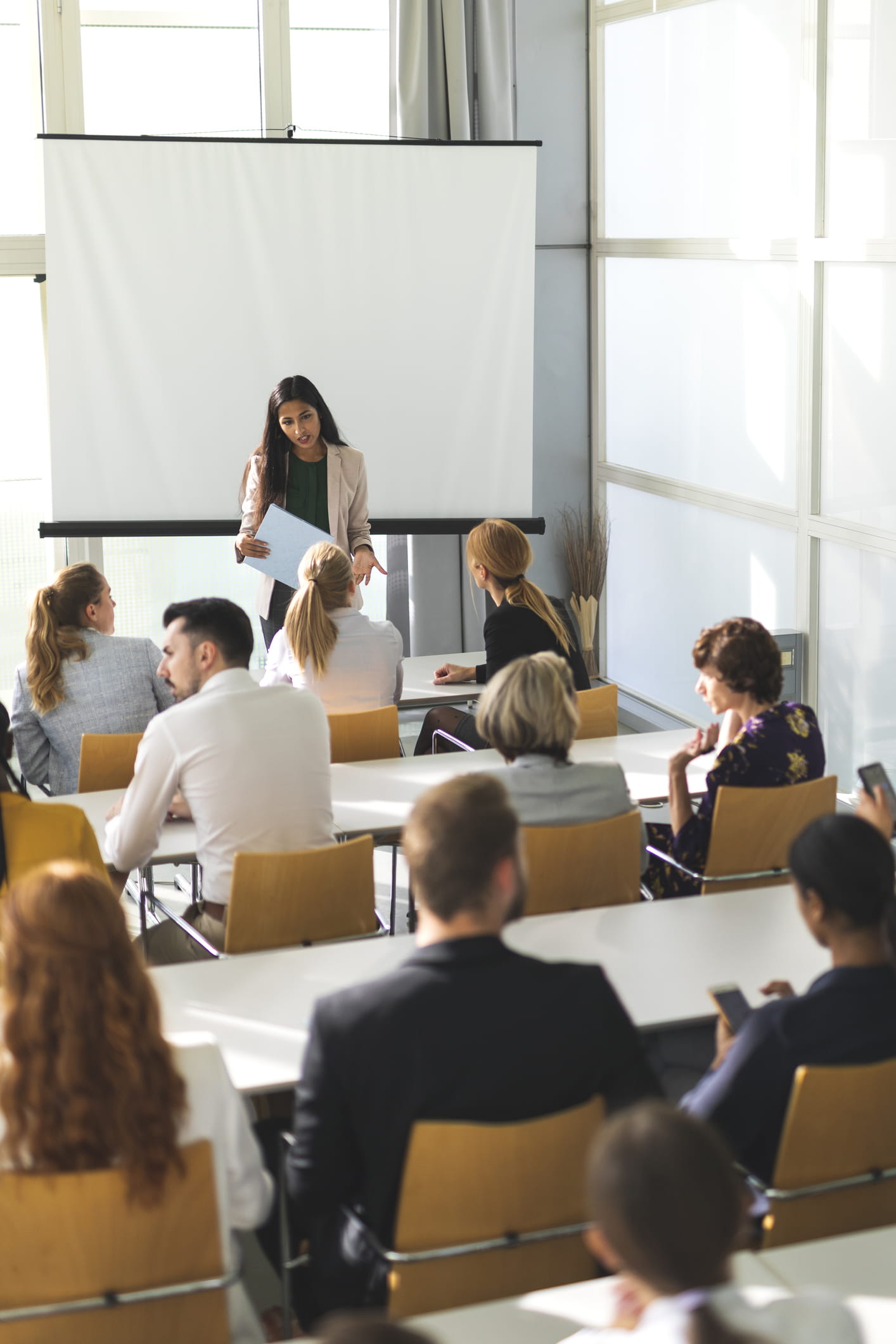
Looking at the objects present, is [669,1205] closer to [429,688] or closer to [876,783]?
[876,783]

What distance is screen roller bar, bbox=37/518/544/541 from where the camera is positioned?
6.45 m

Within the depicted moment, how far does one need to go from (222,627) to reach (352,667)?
1184mm

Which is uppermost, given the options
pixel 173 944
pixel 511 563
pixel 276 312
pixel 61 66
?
pixel 61 66

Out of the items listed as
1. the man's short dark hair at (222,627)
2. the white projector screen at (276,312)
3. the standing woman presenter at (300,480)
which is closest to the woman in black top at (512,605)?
the standing woman presenter at (300,480)

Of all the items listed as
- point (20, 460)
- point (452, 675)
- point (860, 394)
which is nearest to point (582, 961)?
point (452, 675)

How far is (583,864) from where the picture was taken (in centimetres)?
314

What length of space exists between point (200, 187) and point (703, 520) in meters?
2.77

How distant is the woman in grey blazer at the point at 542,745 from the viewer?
3076 mm

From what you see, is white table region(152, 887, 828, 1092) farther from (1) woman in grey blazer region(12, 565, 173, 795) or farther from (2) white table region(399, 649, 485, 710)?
(2) white table region(399, 649, 485, 710)

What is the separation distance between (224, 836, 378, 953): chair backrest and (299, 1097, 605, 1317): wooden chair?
3.50 ft

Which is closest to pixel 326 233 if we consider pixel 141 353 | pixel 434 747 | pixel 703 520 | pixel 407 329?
pixel 407 329

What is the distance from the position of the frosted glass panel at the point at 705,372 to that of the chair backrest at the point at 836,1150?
425cm

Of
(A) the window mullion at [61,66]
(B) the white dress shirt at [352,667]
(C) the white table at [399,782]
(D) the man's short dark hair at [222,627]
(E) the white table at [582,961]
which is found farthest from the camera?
(A) the window mullion at [61,66]

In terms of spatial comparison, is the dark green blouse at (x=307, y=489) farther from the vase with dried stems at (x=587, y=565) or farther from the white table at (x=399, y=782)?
the vase with dried stems at (x=587, y=565)
